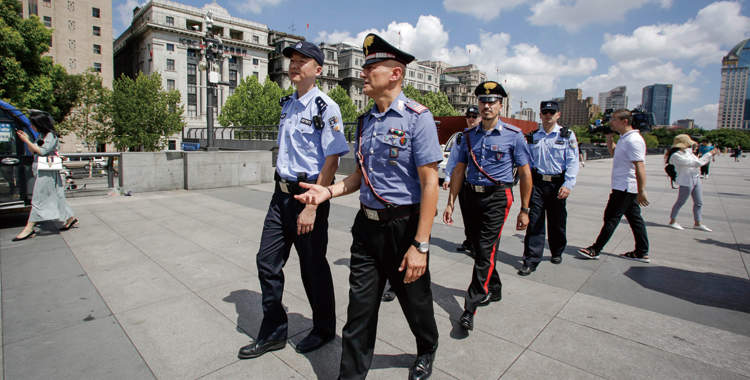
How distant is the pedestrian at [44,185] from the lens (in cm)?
561

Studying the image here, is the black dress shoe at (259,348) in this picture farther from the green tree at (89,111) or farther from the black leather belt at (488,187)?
the green tree at (89,111)

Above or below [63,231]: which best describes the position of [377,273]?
above

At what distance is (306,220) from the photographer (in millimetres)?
2439

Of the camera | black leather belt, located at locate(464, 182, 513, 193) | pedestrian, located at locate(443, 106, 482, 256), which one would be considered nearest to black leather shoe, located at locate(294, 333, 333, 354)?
pedestrian, located at locate(443, 106, 482, 256)

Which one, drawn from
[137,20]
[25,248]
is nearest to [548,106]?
[25,248]

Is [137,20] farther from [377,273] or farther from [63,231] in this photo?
[377,273]

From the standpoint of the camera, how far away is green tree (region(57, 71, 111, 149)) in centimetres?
3562

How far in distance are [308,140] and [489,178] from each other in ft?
5.69

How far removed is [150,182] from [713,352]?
35.9 ft

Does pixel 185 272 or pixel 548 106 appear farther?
pixel 548 106

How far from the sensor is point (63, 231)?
610 centimetres

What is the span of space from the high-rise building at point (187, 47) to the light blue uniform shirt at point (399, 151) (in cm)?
5952

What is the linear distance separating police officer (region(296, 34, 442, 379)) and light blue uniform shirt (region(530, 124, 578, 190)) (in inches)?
122

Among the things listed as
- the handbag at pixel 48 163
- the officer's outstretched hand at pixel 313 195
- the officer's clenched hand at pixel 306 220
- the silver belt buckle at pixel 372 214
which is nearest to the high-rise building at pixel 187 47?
the handbag at pixel 48 163
